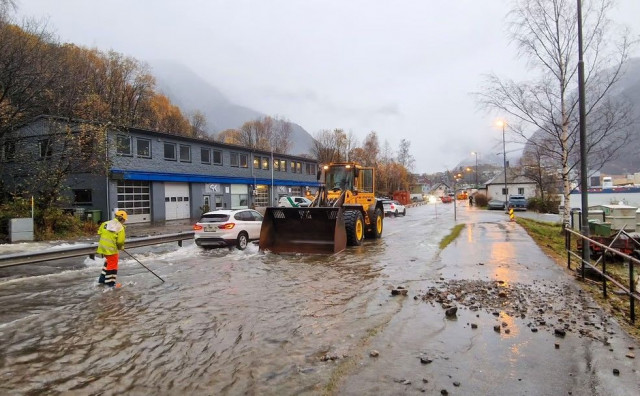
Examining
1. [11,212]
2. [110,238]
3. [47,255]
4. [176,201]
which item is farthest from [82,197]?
[110,238]

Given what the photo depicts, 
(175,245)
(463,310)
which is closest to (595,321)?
(463,310)

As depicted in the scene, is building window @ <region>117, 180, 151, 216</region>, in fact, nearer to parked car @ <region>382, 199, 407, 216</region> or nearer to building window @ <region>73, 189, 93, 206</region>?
building window @ <region>73, 189, 93, 206</region>

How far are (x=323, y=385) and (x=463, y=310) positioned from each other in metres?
3.50

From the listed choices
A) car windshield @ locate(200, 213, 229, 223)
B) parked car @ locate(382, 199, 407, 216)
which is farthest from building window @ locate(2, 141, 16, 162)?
parked car @ locate(382, 199, 407, 216)

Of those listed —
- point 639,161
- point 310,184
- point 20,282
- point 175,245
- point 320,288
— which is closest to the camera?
point 320,288

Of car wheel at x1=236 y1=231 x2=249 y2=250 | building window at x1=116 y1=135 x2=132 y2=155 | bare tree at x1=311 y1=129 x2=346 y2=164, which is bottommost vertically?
car wheel at x1=236 y1=231 x2=249 y2=250

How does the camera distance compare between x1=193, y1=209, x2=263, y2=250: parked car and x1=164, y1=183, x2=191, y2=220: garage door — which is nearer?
x1=193, y1=209, x2=263, y2=250: parked car

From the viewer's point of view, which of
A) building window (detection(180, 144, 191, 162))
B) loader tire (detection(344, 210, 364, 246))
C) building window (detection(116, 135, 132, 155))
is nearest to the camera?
loader tire (detection(344, 210, 364, 246))

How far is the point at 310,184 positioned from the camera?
55.5 metres

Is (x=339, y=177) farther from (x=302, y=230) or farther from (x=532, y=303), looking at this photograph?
(x=532, y=303)

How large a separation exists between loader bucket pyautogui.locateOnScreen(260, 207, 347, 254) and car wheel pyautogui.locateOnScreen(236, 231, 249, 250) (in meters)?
1.36

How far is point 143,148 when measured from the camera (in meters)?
30.2

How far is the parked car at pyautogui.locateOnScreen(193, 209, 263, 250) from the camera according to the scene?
556 inches

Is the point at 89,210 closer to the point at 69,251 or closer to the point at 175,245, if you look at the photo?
the point at 175,245
